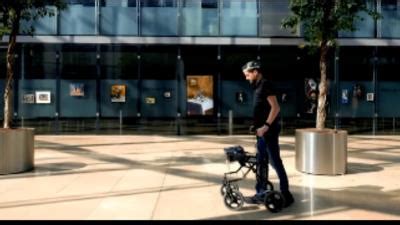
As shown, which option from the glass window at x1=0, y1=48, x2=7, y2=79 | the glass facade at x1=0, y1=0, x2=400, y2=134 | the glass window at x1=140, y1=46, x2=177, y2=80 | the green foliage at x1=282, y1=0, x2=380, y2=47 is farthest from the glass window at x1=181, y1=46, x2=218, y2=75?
the green foliage at x1=282, y1=0, x2=380, y2=47

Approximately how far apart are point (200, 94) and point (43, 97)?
5946mm

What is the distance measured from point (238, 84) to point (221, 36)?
1.93 m

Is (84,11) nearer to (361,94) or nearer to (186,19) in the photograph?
(186,19)

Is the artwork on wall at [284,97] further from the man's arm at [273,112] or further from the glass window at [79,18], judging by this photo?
the man's arm at [273,112]

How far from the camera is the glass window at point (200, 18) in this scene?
18406 mm

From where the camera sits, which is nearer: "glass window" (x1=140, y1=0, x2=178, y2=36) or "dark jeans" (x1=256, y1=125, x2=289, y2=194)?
"dark jeans" (x1=256, y1=125, x2=289, y2=194)

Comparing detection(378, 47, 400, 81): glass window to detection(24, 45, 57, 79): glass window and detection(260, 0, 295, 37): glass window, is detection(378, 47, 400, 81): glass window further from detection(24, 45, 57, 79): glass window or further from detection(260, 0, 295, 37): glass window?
detection(24, 45, 57, 79): glass window

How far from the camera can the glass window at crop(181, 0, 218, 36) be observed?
18.4 metres

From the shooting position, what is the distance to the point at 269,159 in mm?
6680

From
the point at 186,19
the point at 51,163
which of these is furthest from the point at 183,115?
the point at 51,163

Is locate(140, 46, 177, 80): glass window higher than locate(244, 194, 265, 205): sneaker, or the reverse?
locate(140, 46, 177, 80): glass window

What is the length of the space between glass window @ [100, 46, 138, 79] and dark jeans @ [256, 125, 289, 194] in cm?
1257

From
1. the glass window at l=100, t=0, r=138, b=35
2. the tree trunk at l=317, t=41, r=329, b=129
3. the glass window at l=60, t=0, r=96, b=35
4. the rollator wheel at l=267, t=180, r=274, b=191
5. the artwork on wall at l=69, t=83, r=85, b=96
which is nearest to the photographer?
the rollator wheel at l=267, t=180, r=274, b=191

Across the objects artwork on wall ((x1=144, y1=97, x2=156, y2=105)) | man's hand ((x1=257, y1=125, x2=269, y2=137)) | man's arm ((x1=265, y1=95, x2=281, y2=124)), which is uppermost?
artwork on wall ((x1=144, y1=97, x2=156, y2=105))
